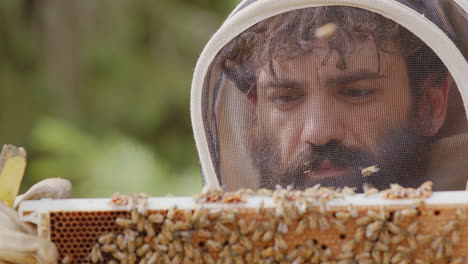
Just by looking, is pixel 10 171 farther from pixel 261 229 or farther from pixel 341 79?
pixel 341 79

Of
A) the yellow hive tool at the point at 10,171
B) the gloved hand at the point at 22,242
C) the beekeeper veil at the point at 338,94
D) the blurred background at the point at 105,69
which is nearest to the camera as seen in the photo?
the gloved hand at the point at 22,242

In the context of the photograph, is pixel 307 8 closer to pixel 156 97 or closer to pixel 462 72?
pixel 462 72

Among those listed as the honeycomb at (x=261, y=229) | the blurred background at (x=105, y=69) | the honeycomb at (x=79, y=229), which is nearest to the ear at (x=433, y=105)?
the honeycomb at (x=261, y=229)

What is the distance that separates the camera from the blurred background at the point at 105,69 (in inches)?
247

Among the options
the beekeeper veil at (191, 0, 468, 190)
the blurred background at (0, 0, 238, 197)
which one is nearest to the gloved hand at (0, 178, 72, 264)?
the beekeeper veil at (191, 0, 468, 190)

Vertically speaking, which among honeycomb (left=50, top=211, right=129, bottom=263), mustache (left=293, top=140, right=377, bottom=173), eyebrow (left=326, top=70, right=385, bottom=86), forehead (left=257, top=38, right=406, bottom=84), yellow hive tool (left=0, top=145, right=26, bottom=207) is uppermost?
forehead (left=257, top=38, right=406, bottom=84)

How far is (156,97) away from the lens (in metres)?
6.29

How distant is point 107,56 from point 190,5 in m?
0.82

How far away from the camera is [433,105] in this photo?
211 centimetres

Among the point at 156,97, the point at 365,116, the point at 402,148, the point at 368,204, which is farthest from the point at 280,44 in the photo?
the point at 156,97

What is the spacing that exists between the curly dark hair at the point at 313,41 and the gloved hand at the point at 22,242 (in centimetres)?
81

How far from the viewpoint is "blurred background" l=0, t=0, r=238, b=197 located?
6.26 m

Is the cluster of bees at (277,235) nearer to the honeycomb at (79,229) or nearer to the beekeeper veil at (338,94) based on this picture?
the honeycomb at (79,229)

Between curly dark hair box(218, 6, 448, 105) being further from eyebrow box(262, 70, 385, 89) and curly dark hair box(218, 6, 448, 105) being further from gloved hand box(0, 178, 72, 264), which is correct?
gloved hand box(0, 178, 72, 264)
